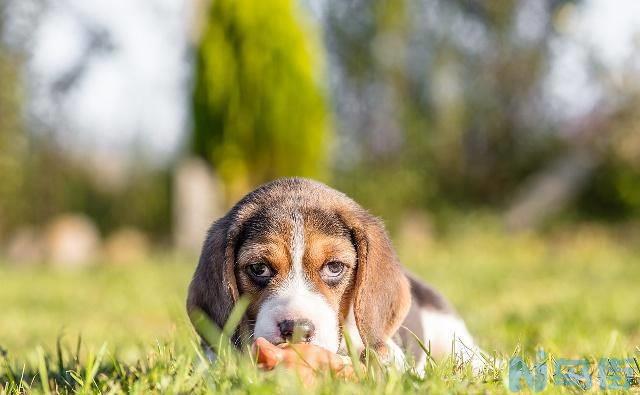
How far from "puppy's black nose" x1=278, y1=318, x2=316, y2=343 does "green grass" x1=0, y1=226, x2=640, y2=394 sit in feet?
0.79

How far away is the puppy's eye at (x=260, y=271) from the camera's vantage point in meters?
4.24

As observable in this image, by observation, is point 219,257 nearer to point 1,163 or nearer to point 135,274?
point 135,274

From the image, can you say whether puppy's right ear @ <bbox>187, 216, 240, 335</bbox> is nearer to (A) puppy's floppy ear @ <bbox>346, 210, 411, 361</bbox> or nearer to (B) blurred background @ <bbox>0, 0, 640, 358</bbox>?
(A) puppy's floppy ear @ <bbox>346, 210, 411, 361</bbox>

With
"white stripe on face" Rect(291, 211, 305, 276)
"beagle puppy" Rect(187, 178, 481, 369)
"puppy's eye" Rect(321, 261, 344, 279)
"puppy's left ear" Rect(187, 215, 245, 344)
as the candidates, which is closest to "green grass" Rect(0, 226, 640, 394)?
"puppy's left ear" Rect(187, 215, 245, 344)

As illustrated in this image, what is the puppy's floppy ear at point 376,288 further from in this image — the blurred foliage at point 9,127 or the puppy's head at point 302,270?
the blurred foliage at point 9,127

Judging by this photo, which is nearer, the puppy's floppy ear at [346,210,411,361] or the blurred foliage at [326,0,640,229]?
the puppy's floppy ear at [346,210,411,361]

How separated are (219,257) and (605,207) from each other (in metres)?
18.3

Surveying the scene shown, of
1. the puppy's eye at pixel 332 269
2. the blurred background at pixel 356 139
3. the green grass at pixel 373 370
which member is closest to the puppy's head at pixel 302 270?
the puppy's eye at pixel 332 269

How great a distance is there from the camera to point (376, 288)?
435cm

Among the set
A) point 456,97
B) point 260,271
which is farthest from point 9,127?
point 260,271

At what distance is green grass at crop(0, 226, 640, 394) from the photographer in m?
3.40

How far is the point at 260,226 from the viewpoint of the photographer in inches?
171

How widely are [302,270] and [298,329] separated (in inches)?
19.7

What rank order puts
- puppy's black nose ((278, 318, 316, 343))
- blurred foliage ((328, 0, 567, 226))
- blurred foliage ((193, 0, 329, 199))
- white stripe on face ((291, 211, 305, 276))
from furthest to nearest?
blurred foliage ((328, 0, 567, 226)) < blurred foliage ((193, 0, 329, 199)) < white stripe on face ((291, 211, 305, 276)) < puppy's black nose ((278, 318, 316, 343))
